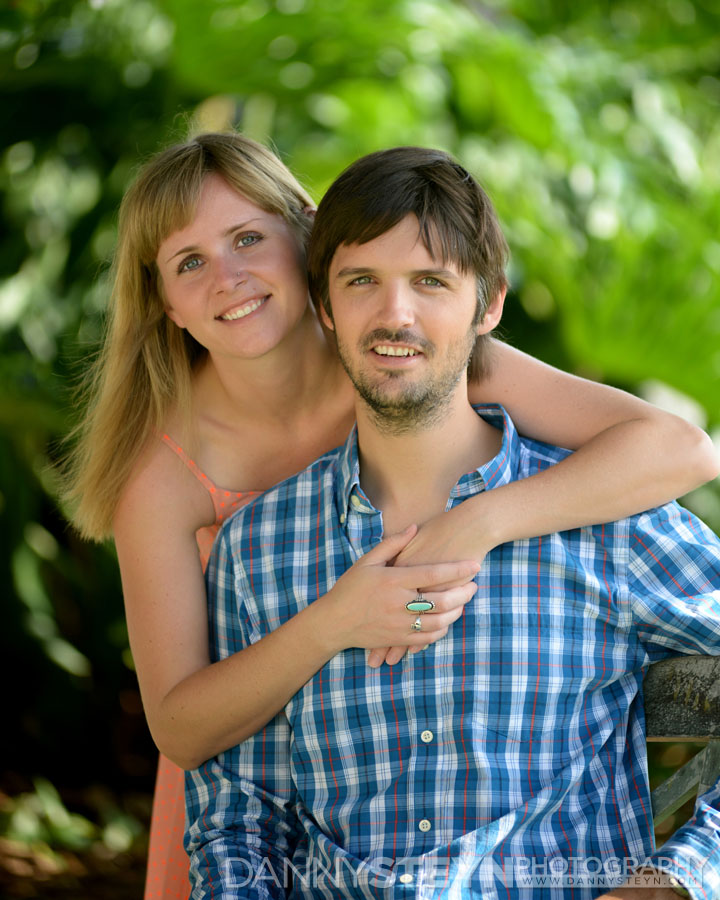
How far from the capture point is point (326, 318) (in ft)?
6.37

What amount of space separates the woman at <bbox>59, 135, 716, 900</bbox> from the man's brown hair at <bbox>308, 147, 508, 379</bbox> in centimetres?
23

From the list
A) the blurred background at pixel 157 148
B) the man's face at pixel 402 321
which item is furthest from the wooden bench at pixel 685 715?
the blurred background at pixel 157 148

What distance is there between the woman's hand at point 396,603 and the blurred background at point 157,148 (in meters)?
1.84

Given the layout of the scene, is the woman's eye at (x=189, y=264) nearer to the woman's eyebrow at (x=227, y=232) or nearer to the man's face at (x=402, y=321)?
the woman's eyebrow at (x=227, y=232)

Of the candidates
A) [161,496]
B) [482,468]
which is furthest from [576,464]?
[161,496]

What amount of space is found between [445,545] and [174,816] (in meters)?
0.91

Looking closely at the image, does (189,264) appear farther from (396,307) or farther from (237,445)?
(396,307)

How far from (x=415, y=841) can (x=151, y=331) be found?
3.62ft

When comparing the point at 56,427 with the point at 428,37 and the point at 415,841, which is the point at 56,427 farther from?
the point at 415,841

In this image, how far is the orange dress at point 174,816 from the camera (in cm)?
207

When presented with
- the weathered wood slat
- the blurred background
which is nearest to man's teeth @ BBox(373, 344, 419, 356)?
the weathered wood slat

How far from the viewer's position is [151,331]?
218cm

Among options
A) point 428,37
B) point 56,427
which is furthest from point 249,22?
point 56,427

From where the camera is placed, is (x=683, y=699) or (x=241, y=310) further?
(x=241, y=310)
